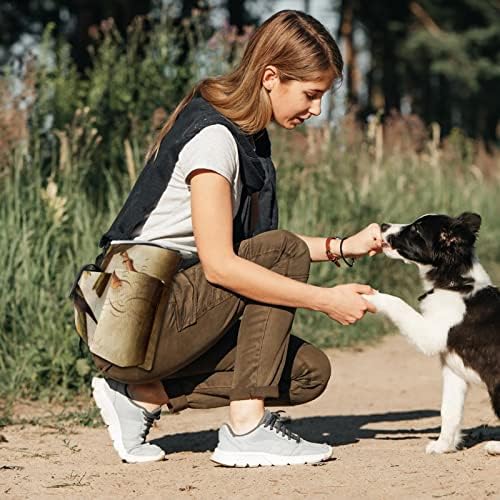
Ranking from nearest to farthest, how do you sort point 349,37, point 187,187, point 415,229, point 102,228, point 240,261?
point 240,261
point 187,187
point 415,229
point 102,228
point 349,37

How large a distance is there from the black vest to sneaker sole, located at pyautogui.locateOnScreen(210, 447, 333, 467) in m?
0.88

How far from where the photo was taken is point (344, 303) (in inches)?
154

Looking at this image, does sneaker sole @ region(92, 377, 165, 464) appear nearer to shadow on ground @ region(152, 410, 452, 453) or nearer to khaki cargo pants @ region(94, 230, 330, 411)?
khaki cargo pants @ region(94, 230, 330, 411)

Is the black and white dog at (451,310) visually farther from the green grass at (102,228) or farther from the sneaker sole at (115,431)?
the green grass at (102,228)

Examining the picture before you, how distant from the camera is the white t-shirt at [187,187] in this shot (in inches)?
151

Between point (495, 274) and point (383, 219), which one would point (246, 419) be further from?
point (495, 274)

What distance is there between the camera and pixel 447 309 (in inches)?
177

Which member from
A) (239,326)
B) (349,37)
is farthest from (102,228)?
(349,37)

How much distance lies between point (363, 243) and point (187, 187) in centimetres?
100

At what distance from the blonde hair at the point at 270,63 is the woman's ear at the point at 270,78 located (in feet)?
0.05

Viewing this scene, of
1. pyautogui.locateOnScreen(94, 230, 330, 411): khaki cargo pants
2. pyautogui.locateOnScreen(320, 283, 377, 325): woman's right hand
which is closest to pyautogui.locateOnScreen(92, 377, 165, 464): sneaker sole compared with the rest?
pyautogui.locateOnScreen(94, 230, 330, 411): khaki cargo pants

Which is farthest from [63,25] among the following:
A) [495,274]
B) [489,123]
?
[495,274]

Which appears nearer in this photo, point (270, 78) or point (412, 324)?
point (270, 78)

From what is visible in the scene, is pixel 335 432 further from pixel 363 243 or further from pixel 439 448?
pixel 363 243
